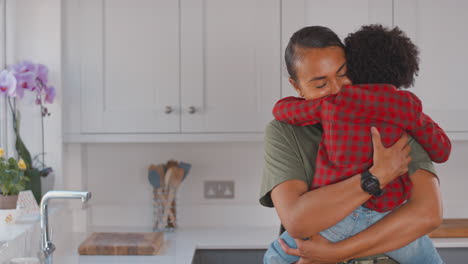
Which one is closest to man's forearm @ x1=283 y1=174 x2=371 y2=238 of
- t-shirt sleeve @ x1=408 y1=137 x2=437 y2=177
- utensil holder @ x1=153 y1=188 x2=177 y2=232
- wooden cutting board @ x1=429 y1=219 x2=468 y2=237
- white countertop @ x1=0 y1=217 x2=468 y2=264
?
t-shirt sleeve @ x1=408 y1=137 x2=437 y2=177

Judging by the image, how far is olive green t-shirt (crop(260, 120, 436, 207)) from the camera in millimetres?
1344

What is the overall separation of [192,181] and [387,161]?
5.87ft

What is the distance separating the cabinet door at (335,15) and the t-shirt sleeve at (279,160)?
119 cm

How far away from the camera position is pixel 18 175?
85.5 inches

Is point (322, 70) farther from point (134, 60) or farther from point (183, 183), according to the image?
point (183, 183)

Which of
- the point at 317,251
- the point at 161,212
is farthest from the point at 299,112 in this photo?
the point at 161,212

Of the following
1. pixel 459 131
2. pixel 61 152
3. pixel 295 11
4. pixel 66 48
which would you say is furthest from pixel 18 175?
pixel 459 131

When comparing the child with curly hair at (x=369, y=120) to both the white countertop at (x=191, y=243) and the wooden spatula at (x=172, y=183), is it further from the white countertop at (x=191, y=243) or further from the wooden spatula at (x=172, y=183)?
the wooden spatula at (x=172, y=183)

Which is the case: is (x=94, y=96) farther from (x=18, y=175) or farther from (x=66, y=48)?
(x=18, y=175)

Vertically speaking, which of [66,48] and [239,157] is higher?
[66,48]

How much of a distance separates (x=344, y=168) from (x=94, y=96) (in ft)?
5.25

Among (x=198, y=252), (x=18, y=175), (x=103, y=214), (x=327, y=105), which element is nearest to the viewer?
(x=327, y=105)

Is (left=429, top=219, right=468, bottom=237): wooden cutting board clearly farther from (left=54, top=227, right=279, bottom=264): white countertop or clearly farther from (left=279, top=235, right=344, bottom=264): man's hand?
(left=279, top=235, right=344, bottom=264): man's hand

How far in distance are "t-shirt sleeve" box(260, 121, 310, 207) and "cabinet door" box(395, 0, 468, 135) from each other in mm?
1388
